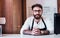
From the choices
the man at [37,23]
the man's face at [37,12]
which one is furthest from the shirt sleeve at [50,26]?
the man's face at [37,12]

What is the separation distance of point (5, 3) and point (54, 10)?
657mm

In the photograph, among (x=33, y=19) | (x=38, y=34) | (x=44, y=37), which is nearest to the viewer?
(x=44, y=37)

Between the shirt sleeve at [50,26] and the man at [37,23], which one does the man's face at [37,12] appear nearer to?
the man at [37,23]

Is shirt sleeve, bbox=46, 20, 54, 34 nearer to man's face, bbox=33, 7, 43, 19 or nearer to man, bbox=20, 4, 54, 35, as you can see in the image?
man, bbox=20, 4, 54, 35

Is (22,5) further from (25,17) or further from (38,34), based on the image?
(38,34)

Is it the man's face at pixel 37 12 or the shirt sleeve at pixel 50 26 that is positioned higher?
the man's face at pixel 37 12

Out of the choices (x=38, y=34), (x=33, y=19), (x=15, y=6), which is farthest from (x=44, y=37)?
(x=15, y=6)

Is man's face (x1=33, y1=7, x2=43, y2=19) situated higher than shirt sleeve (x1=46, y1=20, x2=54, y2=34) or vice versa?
man's face (x1=33, y1=7, x2=43, y2=19)

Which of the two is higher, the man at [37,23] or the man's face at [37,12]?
the man's face at [37,12]

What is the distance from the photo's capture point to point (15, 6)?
185cm

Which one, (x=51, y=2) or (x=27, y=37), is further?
(x=51, y=2)

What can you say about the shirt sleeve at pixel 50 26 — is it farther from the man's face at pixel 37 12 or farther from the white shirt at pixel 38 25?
the man's face at pixel 37 12

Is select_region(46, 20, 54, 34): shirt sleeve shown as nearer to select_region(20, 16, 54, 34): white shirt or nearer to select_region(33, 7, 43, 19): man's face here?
select_region(20, 16, 54, 34): white shirt

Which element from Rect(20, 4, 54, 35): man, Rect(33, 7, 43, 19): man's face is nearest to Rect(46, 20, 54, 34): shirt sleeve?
Rect(20, 4, 54, 35): man
